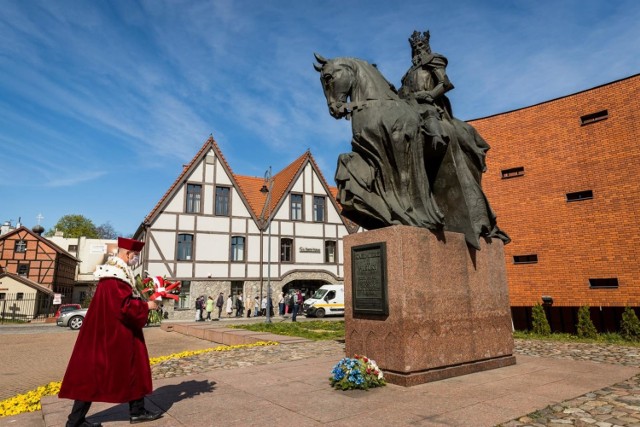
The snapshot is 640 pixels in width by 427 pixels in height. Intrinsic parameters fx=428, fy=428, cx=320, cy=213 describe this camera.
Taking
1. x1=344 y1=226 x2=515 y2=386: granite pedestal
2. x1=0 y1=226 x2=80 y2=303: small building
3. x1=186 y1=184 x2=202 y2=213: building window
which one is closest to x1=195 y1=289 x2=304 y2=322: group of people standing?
x1=186 y1=184 x2=202 y2=213: building window

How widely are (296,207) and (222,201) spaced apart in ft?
18.2

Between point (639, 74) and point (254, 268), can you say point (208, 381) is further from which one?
point (254, 268)

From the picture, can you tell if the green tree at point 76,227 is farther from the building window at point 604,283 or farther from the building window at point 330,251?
the building window at point 604,283

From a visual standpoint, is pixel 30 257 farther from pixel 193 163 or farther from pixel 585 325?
pixel 585 325

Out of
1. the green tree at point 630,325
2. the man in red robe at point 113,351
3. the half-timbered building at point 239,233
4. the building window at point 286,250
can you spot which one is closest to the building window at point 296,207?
the half-timbered building at point 239,233

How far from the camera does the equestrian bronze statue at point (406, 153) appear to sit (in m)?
6.18

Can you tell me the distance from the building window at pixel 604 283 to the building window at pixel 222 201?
22257 millimetres

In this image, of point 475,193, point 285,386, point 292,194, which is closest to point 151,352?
point 285,386

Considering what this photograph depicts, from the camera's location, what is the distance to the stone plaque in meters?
5.74

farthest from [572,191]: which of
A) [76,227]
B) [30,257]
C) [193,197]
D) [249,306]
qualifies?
[76,227]

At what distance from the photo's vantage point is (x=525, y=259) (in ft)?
47.8

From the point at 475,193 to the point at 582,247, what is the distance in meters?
8.15

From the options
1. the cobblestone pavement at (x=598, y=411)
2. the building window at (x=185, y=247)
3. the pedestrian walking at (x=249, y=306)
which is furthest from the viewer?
the pedestrian walking at (x=249, y=306)

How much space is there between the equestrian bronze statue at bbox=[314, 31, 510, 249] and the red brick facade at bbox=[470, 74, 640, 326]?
7.59 meters
